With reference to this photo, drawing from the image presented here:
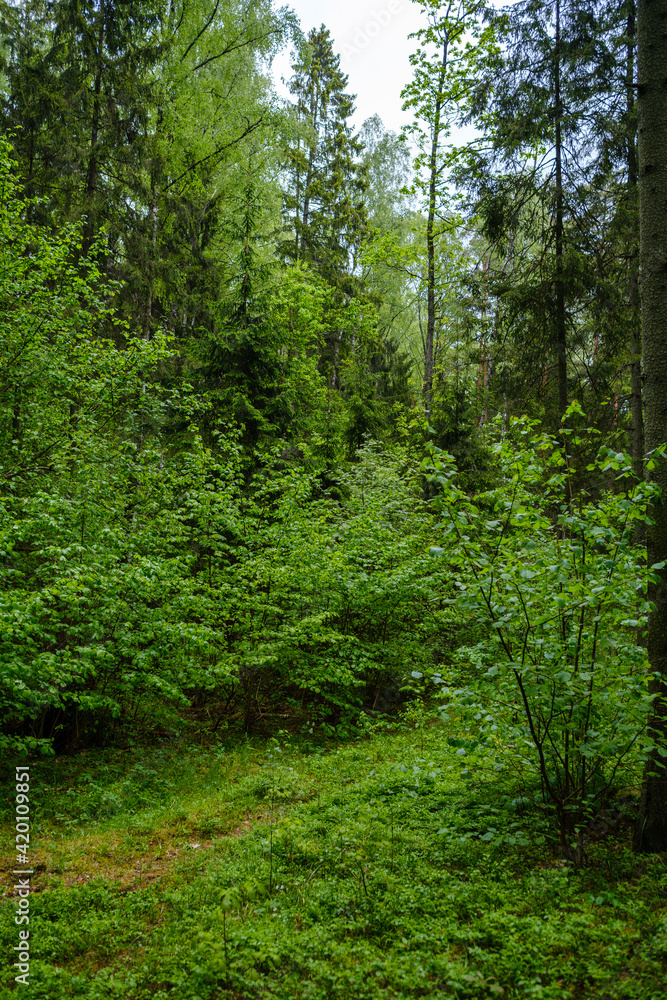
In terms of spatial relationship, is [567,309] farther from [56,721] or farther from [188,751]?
[56,721]

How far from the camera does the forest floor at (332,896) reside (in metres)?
2.87

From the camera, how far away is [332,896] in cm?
358

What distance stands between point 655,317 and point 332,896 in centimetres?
464

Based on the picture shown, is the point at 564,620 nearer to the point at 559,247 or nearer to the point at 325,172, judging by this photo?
the point at 559,247

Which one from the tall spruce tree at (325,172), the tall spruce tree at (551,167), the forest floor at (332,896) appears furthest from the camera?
the tall spruce tree at (325,172)

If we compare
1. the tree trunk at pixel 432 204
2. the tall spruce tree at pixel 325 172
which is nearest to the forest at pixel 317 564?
the tree trunk at pixel 432 204

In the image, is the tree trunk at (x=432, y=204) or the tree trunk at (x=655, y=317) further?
the tree trunk at (x=432, y=204)

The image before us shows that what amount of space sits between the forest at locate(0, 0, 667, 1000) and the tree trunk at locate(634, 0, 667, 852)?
0.07ft

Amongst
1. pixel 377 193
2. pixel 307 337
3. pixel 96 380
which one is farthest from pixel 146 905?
pixel 377 193

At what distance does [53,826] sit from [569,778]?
436cm

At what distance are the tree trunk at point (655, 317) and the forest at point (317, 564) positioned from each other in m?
0.02

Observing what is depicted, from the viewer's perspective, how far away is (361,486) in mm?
11742

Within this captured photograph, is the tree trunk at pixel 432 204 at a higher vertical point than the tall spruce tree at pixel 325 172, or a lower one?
lower

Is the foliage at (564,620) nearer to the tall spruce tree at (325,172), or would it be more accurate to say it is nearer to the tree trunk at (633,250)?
the tree trunk at (633,250)
